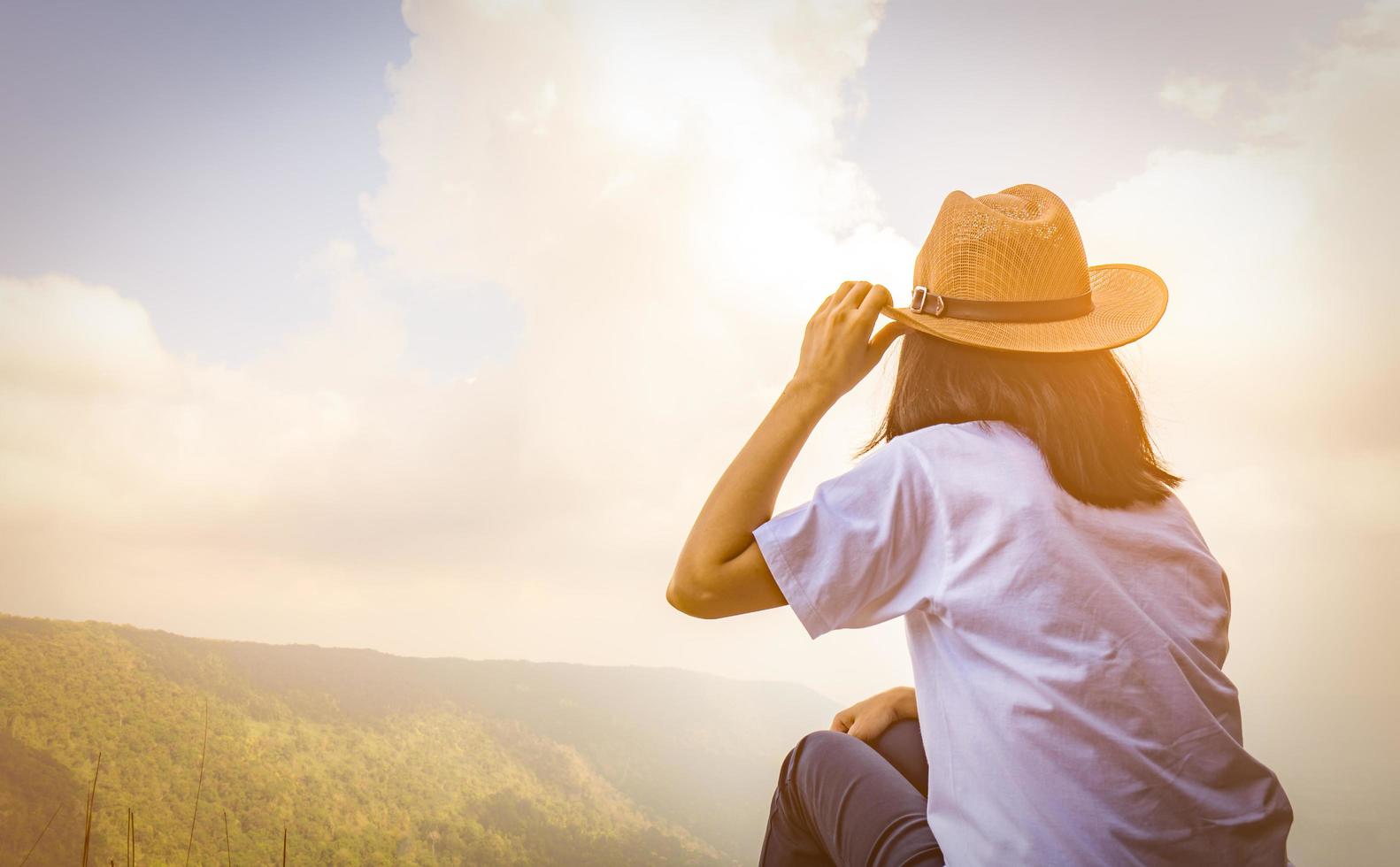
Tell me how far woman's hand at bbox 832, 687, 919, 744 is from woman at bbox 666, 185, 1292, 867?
197 millimetres

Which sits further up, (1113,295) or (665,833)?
(1113,295)

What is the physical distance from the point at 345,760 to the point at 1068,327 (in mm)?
7703

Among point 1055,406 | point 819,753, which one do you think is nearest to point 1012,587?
point 1055,406

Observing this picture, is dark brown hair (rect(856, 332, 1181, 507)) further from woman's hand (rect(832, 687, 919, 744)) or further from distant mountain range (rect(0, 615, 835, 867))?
distant mountain range (rect(0, 615, 835, 867))

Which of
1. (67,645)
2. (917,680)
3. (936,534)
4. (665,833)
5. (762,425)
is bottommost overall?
(665,833)

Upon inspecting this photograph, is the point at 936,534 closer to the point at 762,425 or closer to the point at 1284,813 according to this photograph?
the point at 762,425

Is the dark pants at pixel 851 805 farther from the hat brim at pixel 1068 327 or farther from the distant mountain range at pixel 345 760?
the distant mountain range at pixel 345 760

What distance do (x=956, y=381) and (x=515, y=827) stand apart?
7.07m

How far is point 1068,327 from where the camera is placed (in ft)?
3.18

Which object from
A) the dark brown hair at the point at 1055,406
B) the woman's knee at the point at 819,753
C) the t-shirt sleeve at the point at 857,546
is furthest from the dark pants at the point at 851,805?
the dark brown hair at the point at 1055,406

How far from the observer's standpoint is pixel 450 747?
25.4 feet

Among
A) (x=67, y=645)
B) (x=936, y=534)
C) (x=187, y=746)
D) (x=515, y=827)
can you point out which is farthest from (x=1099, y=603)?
(x=67, y=645)

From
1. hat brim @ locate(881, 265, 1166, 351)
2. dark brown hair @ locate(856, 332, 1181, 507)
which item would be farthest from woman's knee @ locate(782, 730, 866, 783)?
hat brim @ locate(881, 265, 1166, 351)

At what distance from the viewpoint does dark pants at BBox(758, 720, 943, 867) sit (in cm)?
83
